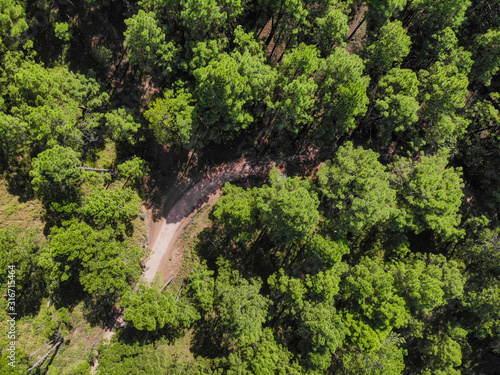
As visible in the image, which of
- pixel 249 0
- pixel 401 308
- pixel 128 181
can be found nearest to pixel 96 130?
pixel 128 181

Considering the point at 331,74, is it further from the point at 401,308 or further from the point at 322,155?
the point at 401,308

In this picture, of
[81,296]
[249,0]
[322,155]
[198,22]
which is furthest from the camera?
[322,155]

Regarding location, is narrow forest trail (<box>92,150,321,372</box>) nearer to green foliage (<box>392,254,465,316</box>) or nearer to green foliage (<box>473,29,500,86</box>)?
green foliage (<box>392,254,465,316</box>)

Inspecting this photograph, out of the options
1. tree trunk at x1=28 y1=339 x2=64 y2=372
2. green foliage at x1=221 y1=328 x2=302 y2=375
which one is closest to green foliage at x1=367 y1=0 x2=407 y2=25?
green foliage at x1=221 y1=328 x2=302 y2=375

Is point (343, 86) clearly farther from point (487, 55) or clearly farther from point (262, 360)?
point (262, 360)

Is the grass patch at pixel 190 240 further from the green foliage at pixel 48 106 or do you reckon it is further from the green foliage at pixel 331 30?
the green foliage at pixel 331 30

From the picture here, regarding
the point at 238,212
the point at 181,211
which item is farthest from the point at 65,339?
the point at 238,212
